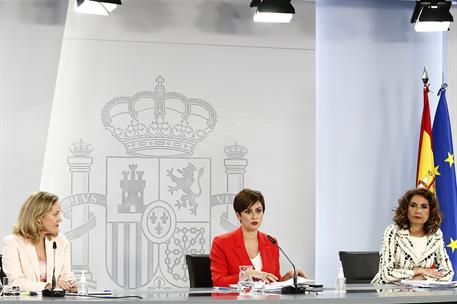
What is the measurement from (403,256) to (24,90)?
3069mm

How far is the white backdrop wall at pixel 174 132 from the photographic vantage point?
6703 millimetres

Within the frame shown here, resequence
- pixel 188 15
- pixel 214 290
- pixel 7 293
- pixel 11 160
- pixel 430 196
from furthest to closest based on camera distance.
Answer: pixel 188 15
pixel 11 160
pixel 430 196
pixel 214 290
pixel 7 293

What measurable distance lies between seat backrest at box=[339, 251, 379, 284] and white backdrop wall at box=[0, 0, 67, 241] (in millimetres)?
2410

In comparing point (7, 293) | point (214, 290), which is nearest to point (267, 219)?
point (214, 290)

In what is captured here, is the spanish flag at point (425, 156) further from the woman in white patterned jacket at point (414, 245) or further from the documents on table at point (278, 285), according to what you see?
the documents on table at point (278, 285)

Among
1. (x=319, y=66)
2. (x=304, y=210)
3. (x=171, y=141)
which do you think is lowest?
(x=304, y=210)

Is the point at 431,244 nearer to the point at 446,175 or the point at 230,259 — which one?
the point at 230,259

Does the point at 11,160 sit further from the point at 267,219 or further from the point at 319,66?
the point at 319,66

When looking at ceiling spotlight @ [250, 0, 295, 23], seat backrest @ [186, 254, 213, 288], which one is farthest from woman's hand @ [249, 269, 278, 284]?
ceiling spotlight @ [250, 0, 295, 23]

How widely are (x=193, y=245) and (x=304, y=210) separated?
95 cm

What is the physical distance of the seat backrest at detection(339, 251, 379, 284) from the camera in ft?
18.4

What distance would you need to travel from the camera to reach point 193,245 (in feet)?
22.5

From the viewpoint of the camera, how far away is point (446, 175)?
6965mm

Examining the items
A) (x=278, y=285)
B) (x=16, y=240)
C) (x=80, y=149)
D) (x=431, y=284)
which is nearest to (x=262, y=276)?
(x=278, y=285)
